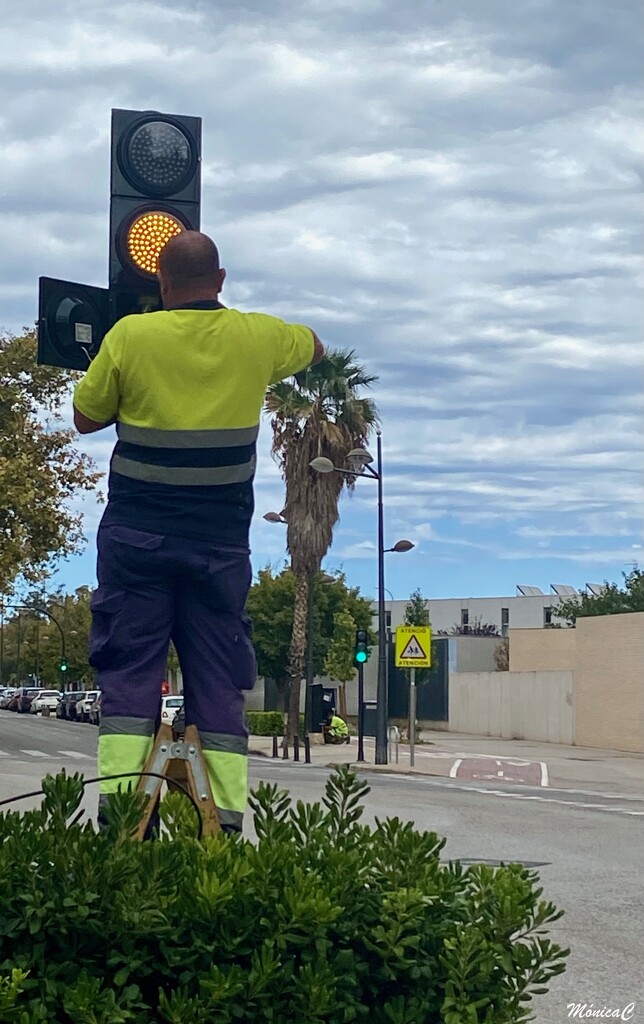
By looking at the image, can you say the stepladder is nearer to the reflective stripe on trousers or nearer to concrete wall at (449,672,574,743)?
the reflective stripe on trousers

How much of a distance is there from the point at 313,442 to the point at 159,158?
32825 mm

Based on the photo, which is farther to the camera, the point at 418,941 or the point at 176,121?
the point at 176,121

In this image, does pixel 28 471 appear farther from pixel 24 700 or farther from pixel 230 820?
pixel 24 700

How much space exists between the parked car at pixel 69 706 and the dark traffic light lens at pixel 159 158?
60.9 meters

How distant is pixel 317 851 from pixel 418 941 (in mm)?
353

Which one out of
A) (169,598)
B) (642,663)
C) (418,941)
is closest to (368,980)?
(418,941)

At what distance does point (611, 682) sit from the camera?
38688 millimetres

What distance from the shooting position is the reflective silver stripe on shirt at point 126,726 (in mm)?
3916

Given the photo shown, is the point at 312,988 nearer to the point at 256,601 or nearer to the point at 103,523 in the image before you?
the point at 103,523

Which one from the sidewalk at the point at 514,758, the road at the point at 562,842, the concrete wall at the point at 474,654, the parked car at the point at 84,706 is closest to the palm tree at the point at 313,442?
the sidewalk at the point at 514,758

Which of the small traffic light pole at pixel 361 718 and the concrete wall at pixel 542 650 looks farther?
the concrete wall at pixel 542 650

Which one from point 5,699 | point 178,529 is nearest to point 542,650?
point 178,529

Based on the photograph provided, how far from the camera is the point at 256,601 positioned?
55344 millimetres

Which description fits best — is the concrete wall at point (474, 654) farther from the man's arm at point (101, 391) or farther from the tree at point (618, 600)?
the man's arm at point (101, 391)
